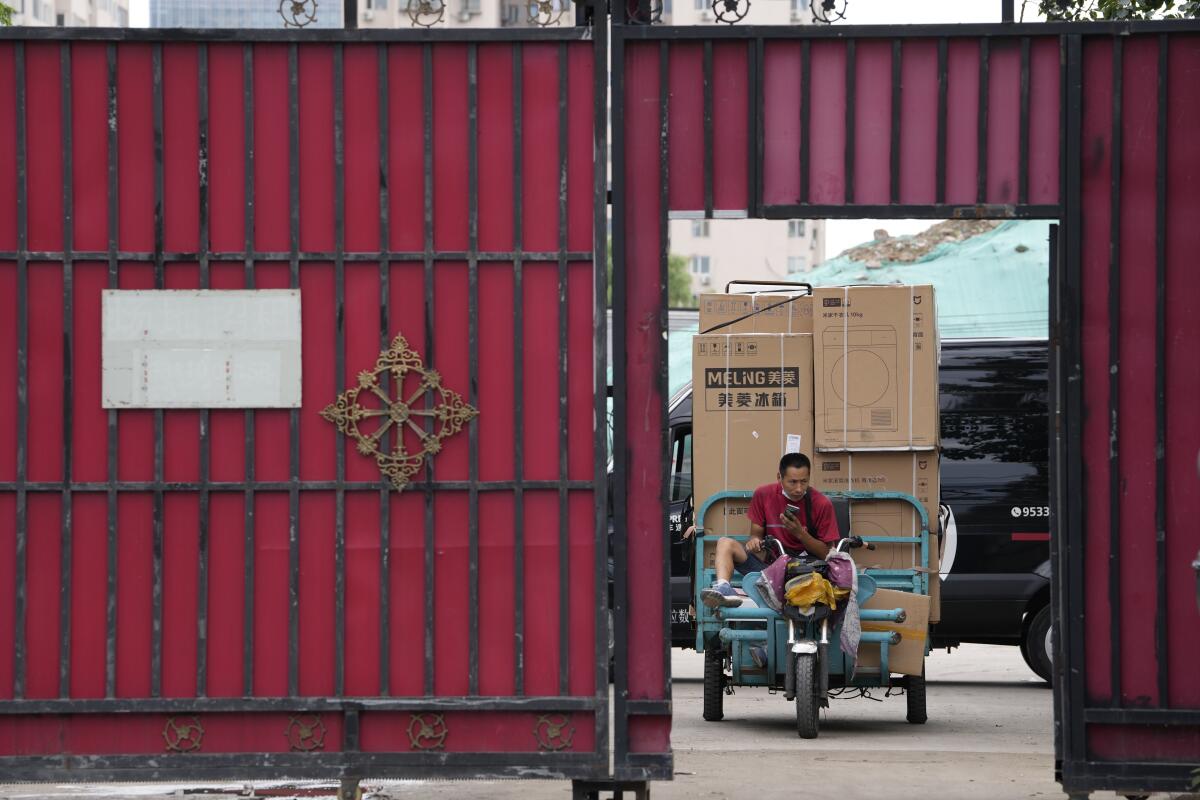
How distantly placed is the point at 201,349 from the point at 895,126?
10.5 ft

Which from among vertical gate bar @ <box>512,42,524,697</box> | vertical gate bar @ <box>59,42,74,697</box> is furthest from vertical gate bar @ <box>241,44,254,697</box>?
vertical gate bar @ <box>512,42,524,697</box>

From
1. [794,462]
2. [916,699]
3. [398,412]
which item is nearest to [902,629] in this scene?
[916,699]

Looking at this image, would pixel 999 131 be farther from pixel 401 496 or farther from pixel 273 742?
pixel 273 742

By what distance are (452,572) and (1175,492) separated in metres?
3.22

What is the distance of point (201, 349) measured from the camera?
7.28 metres

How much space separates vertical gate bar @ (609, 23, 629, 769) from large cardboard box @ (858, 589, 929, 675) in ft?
13.1

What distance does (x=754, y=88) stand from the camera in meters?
7.38

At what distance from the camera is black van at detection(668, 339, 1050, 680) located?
1333 cm

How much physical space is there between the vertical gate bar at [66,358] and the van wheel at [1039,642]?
8.42m

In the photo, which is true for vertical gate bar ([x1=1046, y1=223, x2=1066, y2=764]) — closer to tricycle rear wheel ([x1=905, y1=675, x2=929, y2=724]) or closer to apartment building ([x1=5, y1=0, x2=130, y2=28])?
tricycle rear wheel ([x1=905, y1=675, x2=929, y2=724])

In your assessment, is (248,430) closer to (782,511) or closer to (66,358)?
(66,358)

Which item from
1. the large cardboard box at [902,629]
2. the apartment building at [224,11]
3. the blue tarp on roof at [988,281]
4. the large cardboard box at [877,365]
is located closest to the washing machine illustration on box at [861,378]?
the large cardboard box at [877,365]

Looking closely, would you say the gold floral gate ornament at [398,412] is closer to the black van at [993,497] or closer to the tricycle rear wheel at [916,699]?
the tricycle rear wheel at [916,699]

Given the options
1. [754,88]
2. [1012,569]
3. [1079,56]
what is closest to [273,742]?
[754,88]
